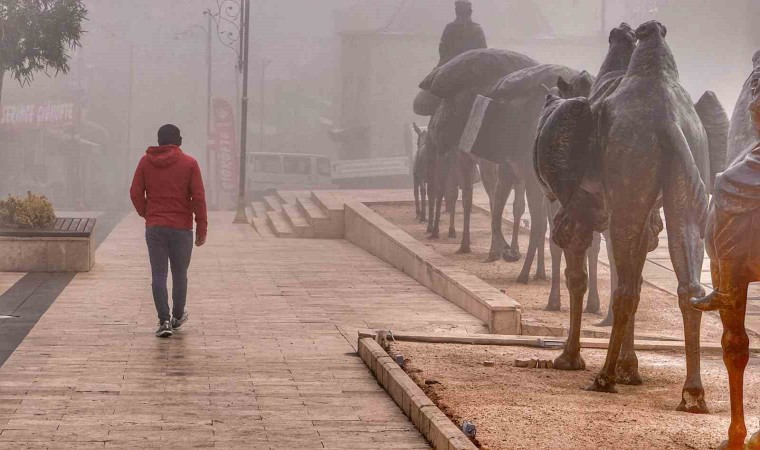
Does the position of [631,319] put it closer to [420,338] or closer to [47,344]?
[420,338]

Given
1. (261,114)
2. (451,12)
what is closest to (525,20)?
(451,12)

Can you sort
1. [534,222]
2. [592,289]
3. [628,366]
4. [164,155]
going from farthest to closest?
[534,222] < [592,289] < [164,155] < [628,366]

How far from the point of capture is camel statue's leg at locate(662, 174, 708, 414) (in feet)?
26.9

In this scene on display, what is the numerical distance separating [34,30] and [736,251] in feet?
56.1

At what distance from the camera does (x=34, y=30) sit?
2134 cm

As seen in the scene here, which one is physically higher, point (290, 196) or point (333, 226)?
point (333, 226)

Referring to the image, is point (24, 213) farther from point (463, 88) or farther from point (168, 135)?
point (168, 135)

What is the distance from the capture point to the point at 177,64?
258ft

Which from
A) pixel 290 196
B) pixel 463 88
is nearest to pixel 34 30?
pixel 463 88

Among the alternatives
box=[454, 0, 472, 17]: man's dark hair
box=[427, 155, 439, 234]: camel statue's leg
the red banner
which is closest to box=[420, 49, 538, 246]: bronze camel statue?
box=[427, 155, 439, 234]: camel statue's leg

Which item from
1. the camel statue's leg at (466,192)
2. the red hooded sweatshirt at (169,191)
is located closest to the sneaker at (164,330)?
the red hooded sweatshirt at (169,191)

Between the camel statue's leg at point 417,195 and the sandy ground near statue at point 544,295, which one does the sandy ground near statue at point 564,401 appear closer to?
the sandy ground near statue at point 544,295

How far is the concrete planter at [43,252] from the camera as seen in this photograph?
17875 millimetres

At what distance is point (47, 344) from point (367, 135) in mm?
51208
